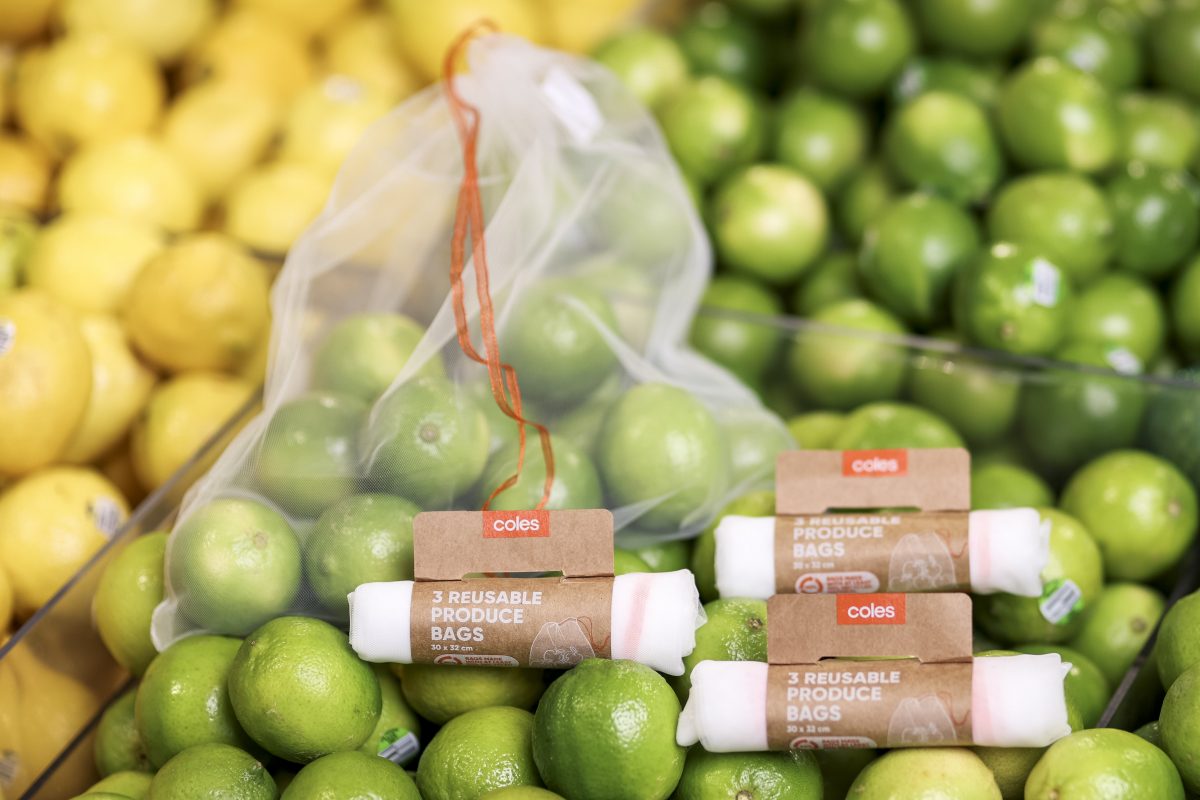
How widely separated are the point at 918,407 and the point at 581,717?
39.0 inches

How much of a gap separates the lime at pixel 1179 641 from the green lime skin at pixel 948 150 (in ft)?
3.29

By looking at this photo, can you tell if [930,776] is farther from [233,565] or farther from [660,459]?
[233,565]

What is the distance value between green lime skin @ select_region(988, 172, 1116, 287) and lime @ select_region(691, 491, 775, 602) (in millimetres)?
761

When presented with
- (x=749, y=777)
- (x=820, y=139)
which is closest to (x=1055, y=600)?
(x=749, y=777)

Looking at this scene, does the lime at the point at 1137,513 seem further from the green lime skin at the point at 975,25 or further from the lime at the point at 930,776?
the green lime skin at the point at 975,25

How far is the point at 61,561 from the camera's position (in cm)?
161

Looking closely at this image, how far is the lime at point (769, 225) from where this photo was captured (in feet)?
7.07

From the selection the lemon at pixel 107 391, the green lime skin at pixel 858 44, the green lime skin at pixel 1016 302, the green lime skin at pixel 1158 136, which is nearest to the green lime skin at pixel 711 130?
the green lime skin at pixel 858 44

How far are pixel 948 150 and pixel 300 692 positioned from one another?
1.54 metres

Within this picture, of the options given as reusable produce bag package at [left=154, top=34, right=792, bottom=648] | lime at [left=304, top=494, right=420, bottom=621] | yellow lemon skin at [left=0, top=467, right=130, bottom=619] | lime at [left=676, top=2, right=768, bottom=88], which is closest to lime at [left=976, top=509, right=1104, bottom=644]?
reusable produce bag package at [left=154, top=34, right=792, bottom=648]

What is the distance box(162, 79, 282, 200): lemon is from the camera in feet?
7.58

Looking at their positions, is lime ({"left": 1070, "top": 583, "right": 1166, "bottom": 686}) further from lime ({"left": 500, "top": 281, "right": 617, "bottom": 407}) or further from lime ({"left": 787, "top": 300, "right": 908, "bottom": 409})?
lime ({"left": 500, "top": 281, "right": 617, "bottom": 407})

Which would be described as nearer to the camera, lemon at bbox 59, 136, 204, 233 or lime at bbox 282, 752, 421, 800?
lime at bbox 282, 752, 421, 800

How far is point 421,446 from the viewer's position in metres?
1.38
